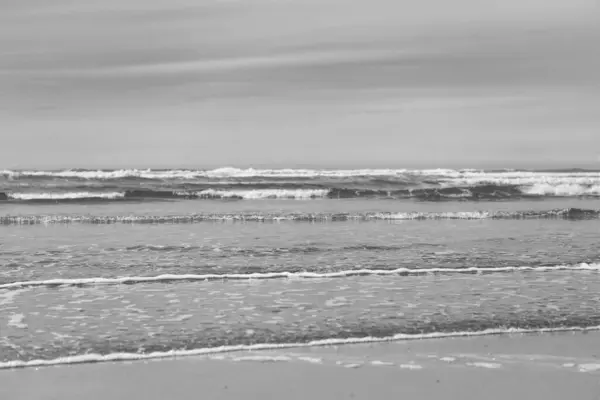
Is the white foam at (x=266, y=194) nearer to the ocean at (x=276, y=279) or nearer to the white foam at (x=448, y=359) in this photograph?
the ocean at (x=276, y=279)

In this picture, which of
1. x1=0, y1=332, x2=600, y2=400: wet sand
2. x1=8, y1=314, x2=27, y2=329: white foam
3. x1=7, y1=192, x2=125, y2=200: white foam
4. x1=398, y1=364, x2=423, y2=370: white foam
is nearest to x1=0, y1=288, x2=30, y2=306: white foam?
x1=8, y1=314, x2=27, y2=329: white foam

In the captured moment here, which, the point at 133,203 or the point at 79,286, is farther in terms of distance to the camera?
the point at 133,203

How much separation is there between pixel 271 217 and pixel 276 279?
8665 mm

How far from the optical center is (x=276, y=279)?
9.26 meters

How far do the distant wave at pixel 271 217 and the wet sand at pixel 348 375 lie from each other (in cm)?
1157

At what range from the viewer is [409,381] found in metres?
5.17

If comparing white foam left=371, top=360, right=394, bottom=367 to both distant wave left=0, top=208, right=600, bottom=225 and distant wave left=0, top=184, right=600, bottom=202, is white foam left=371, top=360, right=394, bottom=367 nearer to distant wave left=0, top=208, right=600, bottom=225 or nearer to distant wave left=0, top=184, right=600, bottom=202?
distant wave left=0, top=208, right=600, bottom=225

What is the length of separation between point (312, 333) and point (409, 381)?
57.9 inches

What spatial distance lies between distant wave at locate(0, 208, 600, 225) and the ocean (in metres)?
0.07

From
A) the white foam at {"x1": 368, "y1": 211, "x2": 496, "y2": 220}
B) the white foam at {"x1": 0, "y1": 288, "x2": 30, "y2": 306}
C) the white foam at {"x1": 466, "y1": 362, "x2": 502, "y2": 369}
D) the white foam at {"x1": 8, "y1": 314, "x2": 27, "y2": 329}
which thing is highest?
the white foam at {"x1": 368, "y1": 211, "x2": 496, "y2": 220}

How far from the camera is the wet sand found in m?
4.89

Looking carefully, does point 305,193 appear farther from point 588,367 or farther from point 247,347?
point 588,367

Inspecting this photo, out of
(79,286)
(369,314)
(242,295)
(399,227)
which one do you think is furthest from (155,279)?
(399,227)

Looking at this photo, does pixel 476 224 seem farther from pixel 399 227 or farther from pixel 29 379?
pixel 29 379
